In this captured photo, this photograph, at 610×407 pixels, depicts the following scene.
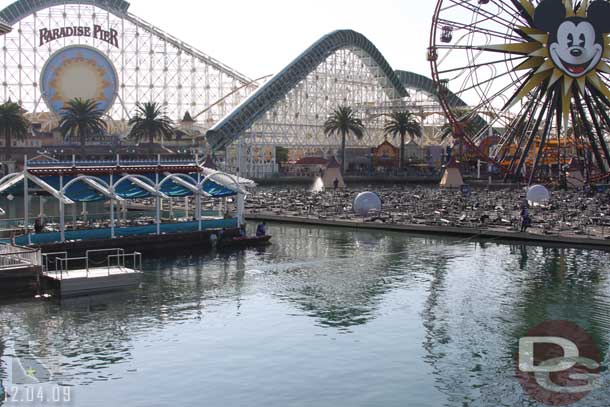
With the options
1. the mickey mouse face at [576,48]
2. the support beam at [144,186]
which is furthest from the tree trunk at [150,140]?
the support beam at [144,186]

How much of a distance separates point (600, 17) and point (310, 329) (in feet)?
158

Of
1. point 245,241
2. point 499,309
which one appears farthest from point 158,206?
point 499,309

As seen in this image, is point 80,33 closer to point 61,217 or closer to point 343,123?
point 343,123

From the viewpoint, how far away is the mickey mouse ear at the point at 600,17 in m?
66.5

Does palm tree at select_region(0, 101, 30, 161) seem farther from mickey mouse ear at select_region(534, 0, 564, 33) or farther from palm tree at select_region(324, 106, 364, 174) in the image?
mickey mouse ear at select_region(534, 0, 564, 33)

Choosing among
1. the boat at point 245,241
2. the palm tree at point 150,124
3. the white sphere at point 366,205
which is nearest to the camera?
the boat at point 245,241

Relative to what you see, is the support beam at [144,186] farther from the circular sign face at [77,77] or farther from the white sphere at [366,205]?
the circular sign face at [77,77]

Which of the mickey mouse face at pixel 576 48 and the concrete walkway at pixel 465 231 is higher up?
the mickey mouse face at pixel 576 48

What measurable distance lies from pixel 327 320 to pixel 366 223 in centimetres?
2938

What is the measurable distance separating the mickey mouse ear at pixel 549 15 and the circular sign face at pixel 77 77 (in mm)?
67764

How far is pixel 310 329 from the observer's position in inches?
1147

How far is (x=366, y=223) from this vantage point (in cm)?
5947

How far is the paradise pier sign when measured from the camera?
11394cm

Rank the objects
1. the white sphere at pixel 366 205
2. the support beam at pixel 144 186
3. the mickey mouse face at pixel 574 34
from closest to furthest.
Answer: the support beam at pixel 144 186
the white sphere at pixel 366 205
the mickey mouse face at pixel 574 34
